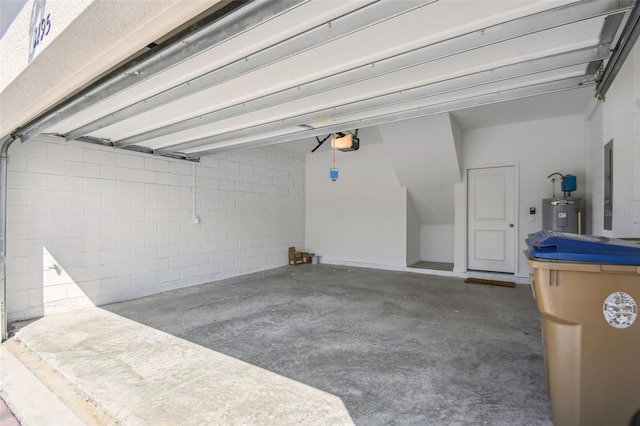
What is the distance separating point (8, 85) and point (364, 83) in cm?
236

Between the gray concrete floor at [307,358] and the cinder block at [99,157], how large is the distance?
6.30 feet

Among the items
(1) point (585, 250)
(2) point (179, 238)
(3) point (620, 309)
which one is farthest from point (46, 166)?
(3) point (620, 309)

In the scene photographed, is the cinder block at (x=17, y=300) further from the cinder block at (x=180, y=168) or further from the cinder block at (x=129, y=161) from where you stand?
the cinder block at (x=180, y=168)

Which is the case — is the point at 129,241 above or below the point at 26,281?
above

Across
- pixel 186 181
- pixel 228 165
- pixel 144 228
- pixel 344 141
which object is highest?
pixel 344 141

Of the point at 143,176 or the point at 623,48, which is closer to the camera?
the point at 623,48

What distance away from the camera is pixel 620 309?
1.42 metres

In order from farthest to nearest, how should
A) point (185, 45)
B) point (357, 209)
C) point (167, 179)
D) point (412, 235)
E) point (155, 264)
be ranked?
1. point (357, 209)
2. point (412, 235)
3. point (167, 179)
4. point (155, 264)
5. point (185, 45)

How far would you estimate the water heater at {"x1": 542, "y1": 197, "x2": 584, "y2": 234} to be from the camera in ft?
14.4

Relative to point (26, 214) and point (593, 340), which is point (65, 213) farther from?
point (593, 340)

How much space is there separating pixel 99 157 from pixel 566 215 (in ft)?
21.5

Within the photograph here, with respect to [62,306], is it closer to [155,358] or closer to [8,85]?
[155,358]

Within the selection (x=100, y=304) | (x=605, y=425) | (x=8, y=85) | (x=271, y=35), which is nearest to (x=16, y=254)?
(x=100, y=304)

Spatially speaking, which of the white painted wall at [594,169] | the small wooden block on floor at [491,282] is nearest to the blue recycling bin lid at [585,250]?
the white painted wall at [594,169]
